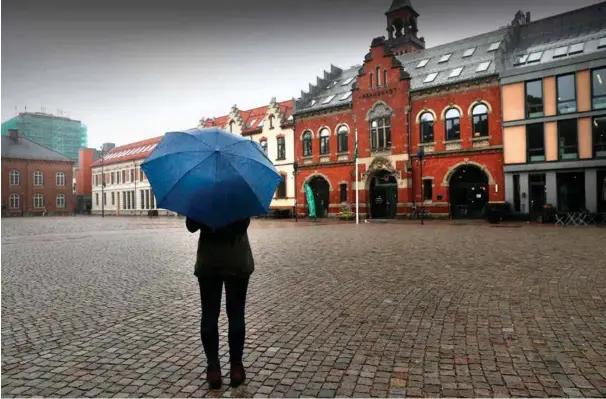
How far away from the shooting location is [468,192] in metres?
28.8

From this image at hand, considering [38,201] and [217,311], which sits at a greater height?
[38,201]

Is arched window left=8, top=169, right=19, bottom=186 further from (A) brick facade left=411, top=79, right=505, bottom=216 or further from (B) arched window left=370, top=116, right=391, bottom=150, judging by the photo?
(A) brick facade left=411, top=79, right=505, bottom=216

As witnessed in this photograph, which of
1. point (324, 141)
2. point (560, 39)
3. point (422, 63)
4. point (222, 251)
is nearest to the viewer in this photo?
point (222, 251)

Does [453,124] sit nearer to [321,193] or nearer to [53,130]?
[321,193]

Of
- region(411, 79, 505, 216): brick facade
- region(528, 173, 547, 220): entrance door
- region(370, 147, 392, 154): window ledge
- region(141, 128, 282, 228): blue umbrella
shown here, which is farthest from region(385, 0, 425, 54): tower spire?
region(141, 128, 282, 228): blue umbrella

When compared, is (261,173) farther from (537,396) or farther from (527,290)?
(527,290)

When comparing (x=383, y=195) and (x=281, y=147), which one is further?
(x=281, y=147)

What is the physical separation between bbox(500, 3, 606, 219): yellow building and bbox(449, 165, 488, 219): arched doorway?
5.95 feet

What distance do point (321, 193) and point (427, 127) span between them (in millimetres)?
11144

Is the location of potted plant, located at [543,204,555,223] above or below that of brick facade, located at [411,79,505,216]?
below

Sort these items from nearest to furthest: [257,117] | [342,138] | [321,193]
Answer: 1. [342,138]
2. [321,193]
3. [257,117]

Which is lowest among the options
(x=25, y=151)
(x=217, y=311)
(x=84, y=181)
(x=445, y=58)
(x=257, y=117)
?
(x=217, y=311)

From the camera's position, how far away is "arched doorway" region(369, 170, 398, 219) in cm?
3216

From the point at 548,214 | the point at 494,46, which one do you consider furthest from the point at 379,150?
→ the point at 548,214
